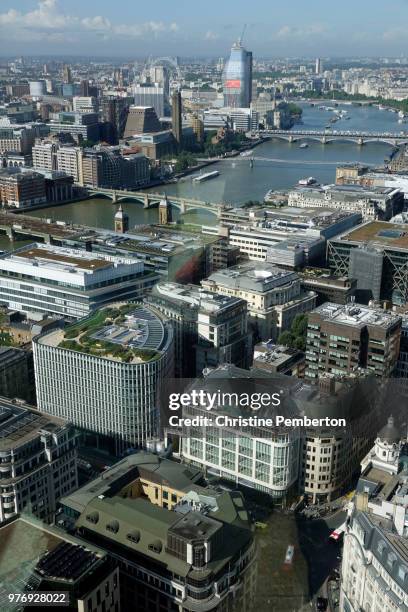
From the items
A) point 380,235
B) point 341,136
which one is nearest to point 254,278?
point 380,235

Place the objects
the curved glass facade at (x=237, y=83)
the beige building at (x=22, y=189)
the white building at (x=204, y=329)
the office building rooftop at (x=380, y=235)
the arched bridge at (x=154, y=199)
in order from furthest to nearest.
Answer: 1. the curved glass facade at (x=237, y=83)
2. the beige building at (x=22, y=189)
3. the arched bridge at (x=154, y=199)
4. the office building rooftop at (x=380, y=235)
5. the white building at (x=204, y=329)

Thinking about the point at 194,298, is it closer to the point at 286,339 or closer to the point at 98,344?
the point at 286,339

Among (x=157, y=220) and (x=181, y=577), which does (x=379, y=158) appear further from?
(x=181, y=577)

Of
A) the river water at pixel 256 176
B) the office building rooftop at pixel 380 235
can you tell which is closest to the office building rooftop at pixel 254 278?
the office building rooftop at pixel 380 235

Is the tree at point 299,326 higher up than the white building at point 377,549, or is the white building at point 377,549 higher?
the white building at point 377,549

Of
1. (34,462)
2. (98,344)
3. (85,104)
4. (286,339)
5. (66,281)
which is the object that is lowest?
(286,339)

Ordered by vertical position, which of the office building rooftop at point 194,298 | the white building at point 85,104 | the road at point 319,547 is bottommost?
the road at point 319,547

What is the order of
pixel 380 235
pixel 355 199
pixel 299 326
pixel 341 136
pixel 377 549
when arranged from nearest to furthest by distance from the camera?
pixel 377 549 → pixel 299 326 → pixel 380 235 → pixel 355 199 → pixel 341 136

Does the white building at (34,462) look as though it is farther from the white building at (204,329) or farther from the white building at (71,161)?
the white building at (71,161)

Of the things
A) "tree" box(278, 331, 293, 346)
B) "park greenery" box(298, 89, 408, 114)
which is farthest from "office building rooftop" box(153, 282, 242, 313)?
"park greenery" box(298, 89, 408, 114)
